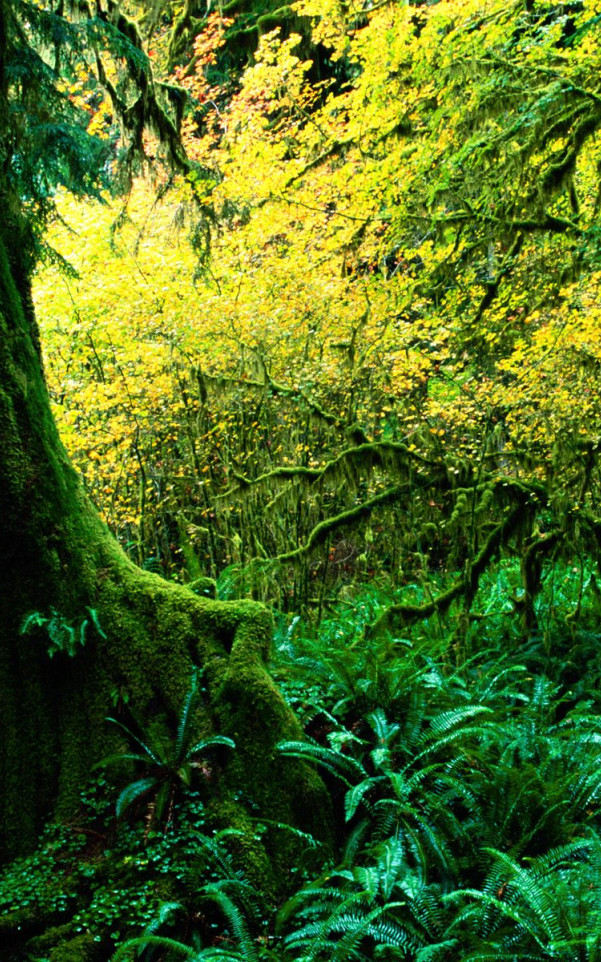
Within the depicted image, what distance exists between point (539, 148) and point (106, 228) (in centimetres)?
929

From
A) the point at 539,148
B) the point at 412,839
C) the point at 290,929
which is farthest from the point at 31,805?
the point at 539,148

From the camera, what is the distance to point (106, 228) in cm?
1372

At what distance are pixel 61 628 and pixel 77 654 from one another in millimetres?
239

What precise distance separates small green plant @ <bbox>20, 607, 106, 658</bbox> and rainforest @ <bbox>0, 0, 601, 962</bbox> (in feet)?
0.08

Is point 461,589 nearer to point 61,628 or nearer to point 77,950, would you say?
point 61,628

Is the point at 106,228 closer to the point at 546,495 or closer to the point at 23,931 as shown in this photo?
the point at 546,495

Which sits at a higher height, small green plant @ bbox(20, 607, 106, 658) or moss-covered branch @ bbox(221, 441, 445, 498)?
moss-covered branch @ bbox(221, 441, 445, 498)

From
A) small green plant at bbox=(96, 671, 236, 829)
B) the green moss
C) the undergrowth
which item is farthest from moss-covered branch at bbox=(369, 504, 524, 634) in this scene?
the green moss

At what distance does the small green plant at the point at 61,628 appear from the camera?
3.91m

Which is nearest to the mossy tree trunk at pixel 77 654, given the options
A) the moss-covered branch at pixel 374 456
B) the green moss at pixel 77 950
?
the green moss at pixel 77 950

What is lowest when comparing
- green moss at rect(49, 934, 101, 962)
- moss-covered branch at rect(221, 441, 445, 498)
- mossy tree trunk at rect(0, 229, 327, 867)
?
green moss at rect(49, 934, 101, 962)

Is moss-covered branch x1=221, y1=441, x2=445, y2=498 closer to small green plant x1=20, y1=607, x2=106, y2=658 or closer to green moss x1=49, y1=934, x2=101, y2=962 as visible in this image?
small green plant x1=20, y1=607, x2=106, y2=658

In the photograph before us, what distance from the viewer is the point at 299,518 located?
10477mm

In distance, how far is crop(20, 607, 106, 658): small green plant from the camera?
3.91 metres
